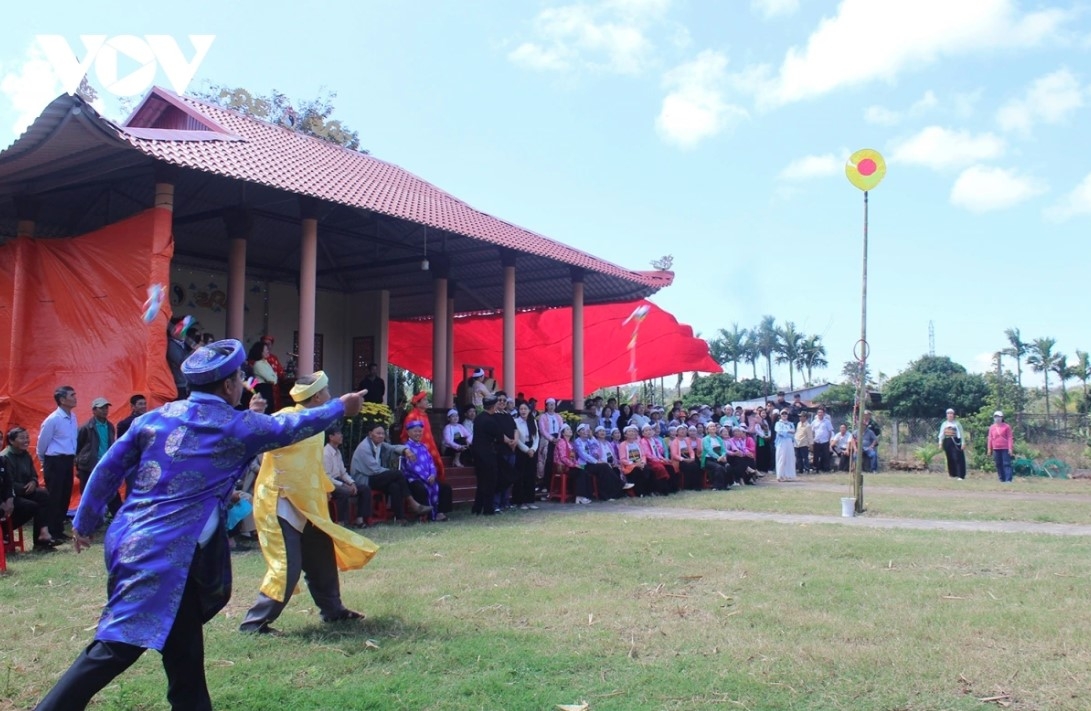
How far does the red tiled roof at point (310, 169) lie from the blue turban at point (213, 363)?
7636mm

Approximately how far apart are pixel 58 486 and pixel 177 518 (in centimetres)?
674

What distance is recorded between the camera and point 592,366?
24.2 meters

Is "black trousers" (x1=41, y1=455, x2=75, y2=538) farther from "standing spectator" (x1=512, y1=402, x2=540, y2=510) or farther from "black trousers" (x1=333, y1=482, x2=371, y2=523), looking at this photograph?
"standing spectator" (x1=512, y1=402, x2=540, y2=510)

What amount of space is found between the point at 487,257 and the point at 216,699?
1477 centimetres

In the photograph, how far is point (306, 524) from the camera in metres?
5.30

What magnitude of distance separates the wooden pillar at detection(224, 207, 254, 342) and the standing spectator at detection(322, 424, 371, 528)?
19.0 feet

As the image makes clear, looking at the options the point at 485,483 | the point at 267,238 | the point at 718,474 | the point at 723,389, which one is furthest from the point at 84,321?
the point at 723,389

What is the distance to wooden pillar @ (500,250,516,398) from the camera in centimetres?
1658

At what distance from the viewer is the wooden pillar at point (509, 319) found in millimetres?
16578

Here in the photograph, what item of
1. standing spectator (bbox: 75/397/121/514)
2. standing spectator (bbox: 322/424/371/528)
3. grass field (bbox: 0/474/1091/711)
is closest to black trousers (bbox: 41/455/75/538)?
standing spectator (bbox: 75/397/121/514)

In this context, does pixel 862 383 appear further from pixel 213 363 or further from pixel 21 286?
pixel 21 286

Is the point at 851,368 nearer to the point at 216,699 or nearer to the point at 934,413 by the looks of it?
the point at 934,413

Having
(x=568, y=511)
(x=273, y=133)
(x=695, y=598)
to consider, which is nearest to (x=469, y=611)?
(x=695, y=598)

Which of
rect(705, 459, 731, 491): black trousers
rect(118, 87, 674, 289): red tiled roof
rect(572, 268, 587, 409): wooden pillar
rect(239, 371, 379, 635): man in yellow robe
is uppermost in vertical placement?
rect(118, 87, 674, 289): red tiled roof
